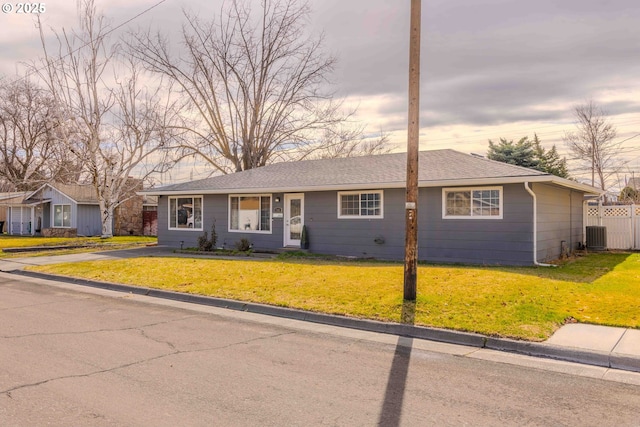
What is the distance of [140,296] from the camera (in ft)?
37.4

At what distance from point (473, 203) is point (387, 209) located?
114 inches

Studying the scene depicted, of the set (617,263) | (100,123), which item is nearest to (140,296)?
(617,263)

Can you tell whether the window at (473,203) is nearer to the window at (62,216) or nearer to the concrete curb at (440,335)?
the concrete curb at (440,335)

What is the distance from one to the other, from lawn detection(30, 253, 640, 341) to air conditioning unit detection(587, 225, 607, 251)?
16.6ft

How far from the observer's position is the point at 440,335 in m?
7.44

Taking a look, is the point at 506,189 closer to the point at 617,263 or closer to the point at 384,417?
the point at 617,263

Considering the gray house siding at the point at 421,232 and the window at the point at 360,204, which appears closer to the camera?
the gray house siding at the point at 421,232

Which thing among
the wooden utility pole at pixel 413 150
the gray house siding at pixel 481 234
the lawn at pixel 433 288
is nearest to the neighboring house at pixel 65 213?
the lawn at pixel 433 288

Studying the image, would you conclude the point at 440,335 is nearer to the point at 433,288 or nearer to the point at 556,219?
the point at 433,288

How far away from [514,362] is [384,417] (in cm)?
264

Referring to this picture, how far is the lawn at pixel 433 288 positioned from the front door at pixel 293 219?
350cm

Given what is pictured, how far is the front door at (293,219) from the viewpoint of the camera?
1959 centimetres

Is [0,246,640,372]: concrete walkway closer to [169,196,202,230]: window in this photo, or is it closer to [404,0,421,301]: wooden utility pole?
[404,0,421,301]: wooden utility pole

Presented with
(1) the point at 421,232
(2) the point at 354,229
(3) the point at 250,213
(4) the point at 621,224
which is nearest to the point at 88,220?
(3) the point at 250,213
